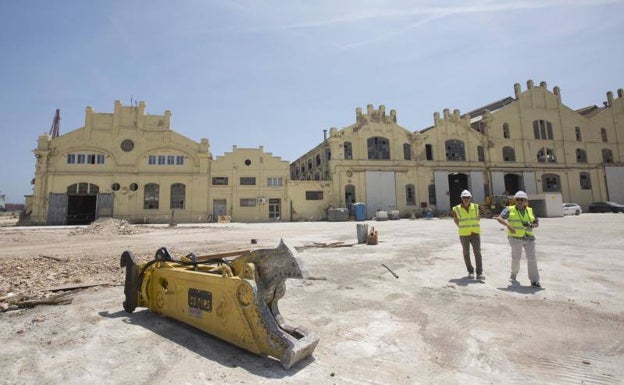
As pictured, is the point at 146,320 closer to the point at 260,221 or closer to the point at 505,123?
the point at 260,221

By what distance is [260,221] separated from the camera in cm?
3008

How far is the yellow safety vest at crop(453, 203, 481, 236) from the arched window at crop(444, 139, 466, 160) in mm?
31400

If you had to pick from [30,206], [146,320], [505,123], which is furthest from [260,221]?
[505,123]

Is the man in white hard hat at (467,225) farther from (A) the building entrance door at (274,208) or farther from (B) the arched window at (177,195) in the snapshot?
(B) the arched window at (177,195)

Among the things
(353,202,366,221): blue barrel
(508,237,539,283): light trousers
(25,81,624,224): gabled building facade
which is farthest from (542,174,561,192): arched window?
(508,237,539,283): light trousers

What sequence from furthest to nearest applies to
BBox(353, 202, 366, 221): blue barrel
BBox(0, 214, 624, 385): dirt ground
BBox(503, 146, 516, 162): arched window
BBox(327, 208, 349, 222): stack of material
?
BBox(503, 146, 516, 162): arched window, BBox(353, 202, 366, 221): blue barrel, BBox(327, 208, 349, 222): stack of material, BBox(0, 214, 624, 385): dirt ground

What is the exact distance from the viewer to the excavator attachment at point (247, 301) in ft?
7.74

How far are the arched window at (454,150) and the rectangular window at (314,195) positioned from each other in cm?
1555

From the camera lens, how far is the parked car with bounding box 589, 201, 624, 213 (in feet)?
108

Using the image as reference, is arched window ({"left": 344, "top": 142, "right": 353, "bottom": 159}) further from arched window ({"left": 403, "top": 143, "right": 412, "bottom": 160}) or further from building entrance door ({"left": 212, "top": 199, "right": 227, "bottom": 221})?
building entrance door ({"left": 212, "top": 199, "right": 227, "bottom": 221})

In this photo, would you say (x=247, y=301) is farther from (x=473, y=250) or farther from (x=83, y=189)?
(x=83, y=189)

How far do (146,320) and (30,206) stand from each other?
3443 cm

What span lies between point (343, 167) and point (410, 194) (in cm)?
801

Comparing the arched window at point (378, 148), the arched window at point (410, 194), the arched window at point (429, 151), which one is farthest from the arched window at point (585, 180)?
the arched window at point (378, 148)
